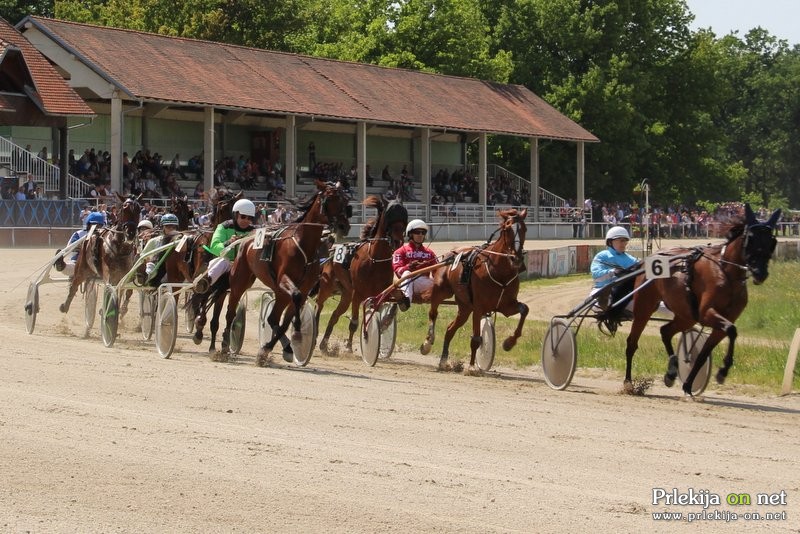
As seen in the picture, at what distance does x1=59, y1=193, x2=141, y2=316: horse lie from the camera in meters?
18.9

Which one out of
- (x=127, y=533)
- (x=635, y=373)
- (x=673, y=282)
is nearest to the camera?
(x=127, y=533)

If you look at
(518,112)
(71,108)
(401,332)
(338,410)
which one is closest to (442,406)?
(338,410)

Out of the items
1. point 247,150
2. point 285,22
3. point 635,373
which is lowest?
point 635,373

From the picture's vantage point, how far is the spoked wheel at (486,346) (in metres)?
15.6

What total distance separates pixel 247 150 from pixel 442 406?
32534mm

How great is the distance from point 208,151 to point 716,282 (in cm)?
2510

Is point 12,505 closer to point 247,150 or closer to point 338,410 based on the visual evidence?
point 338,410

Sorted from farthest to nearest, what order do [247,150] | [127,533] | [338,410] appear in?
[247,150]
[338,410]
[127,533]

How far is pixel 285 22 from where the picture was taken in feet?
180

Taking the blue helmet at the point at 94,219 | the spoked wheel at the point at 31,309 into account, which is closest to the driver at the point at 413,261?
the spoked wheel at the point at 31,309

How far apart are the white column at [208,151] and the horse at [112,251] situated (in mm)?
16154

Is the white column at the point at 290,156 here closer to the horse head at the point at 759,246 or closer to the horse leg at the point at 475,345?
the horse leg at the point at 475,345

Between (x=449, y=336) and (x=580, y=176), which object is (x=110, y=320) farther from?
(x=580, y=176)

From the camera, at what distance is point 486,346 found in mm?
15656
